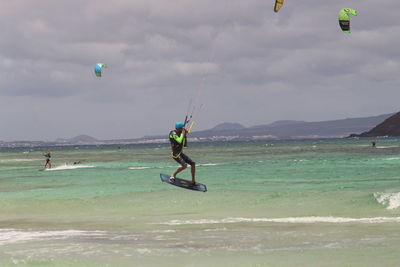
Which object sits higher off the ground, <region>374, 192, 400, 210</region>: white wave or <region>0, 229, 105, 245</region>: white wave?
<region>374, 192, 400, 210</region>: white wave

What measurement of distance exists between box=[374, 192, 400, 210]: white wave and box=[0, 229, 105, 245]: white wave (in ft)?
33.1

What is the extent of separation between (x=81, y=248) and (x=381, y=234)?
24.9 feet

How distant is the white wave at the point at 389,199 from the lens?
2166 centimetres

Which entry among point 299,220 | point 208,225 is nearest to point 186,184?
point 208,225

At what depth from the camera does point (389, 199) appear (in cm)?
2272

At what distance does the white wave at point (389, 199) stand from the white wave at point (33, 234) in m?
10.1

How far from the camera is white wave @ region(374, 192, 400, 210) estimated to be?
71.1ft

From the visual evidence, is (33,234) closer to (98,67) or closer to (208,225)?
(208,225)

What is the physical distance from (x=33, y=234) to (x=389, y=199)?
12.6 meters

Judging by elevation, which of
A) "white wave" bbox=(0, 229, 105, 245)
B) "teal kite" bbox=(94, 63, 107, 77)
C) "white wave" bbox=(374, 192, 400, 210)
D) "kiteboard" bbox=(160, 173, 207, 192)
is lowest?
"white wave" bbox=(0, 229, 105, 245)

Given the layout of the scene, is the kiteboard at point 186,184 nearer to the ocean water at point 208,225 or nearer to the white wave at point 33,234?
the ocean water at point 208,225

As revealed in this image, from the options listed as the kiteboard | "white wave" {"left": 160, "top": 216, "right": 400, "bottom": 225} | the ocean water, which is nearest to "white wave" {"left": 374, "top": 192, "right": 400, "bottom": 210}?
the ocean water

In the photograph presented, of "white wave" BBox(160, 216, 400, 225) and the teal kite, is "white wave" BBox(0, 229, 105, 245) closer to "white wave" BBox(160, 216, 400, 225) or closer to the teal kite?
"white wave" BBox(160, 216, 400, 225)

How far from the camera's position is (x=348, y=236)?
1600 cm
